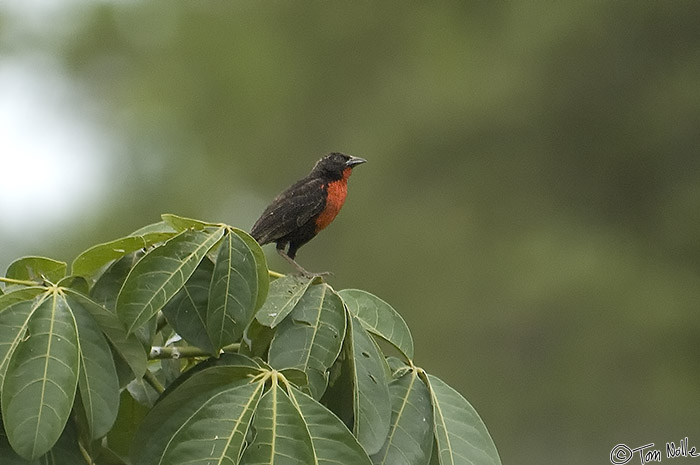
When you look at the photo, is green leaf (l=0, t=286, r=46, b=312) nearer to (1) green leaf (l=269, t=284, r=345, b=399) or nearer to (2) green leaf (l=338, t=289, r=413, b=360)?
(1) green leaf (l=269, t=284, r=345, b=399)

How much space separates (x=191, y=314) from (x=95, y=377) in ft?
0.71

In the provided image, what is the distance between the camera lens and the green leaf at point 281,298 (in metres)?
1.87

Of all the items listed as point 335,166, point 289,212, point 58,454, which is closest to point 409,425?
point 58,454

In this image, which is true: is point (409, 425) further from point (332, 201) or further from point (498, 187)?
point (498, 187)

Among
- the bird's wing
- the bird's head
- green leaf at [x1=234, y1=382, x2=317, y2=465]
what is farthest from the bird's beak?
green leaf at [x1=234, y1=382, x2=317, y2=465]

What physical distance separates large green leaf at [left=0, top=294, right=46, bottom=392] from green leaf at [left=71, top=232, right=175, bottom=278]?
0.18 m

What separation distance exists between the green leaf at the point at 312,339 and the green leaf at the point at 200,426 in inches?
6.2

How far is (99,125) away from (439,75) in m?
5.00

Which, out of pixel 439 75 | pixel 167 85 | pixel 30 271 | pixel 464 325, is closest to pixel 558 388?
pixel 464 325

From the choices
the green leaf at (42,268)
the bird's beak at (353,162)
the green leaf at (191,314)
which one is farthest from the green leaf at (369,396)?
the bird's beak at (353,162)

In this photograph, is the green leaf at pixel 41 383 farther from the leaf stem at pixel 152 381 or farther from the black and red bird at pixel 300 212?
the black and red bird at pixel 300 212

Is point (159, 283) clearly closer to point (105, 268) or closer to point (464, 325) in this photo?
point (105, 268)

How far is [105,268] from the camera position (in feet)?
6.55

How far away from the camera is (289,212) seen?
11.3 feet
